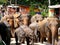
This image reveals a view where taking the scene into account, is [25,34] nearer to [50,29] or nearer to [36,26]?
[50,29]

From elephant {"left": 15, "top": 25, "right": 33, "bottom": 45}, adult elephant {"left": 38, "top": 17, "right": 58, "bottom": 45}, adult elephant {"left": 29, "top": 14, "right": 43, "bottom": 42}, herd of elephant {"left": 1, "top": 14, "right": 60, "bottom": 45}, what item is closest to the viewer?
elephant {"left": 15, "top": 25, "right": 33, "bottom": 45}

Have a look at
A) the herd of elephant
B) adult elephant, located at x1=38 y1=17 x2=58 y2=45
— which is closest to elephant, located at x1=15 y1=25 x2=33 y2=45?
the herd of elephant

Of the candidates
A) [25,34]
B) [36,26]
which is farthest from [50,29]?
[25,34]

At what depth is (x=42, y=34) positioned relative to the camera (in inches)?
387

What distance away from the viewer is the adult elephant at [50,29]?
339 inches

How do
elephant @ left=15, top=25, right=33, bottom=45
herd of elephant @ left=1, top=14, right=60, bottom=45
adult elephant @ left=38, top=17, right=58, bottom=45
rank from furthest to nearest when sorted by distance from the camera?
adult elephant @ left=38, top=17, right=58, bottom=45, herd of elephant @ left=1, top=14, right=60, bottom=45, elephant @ left=15, top=25, right=33, bottom=45

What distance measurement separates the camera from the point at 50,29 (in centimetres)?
898

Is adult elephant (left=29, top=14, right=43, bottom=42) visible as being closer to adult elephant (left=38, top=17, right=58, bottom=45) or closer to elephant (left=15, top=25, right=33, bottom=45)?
adult elephant (left=38, top=17, right=58, bottom=45)

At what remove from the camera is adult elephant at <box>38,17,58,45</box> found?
28.3 ft

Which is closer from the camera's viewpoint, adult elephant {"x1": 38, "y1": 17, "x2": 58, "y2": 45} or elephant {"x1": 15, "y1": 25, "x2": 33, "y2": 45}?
elephant {"x1": 15, "y1": 25, "x2": 33, "y2": 45}

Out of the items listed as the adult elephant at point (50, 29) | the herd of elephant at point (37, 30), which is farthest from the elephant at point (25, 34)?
the adult elephant at point (50, 29)

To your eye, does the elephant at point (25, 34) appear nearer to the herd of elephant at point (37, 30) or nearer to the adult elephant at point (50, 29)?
the herd of elephant at point (37, 30)

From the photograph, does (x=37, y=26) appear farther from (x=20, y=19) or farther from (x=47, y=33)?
(x=20, y=19)

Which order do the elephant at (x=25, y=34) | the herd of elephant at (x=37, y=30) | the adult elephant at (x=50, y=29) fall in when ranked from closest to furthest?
the elephant at (x=25, y=34) → the herd of elephant at (x=37, y=30) → the adult elephant at (x=50, y=29)
